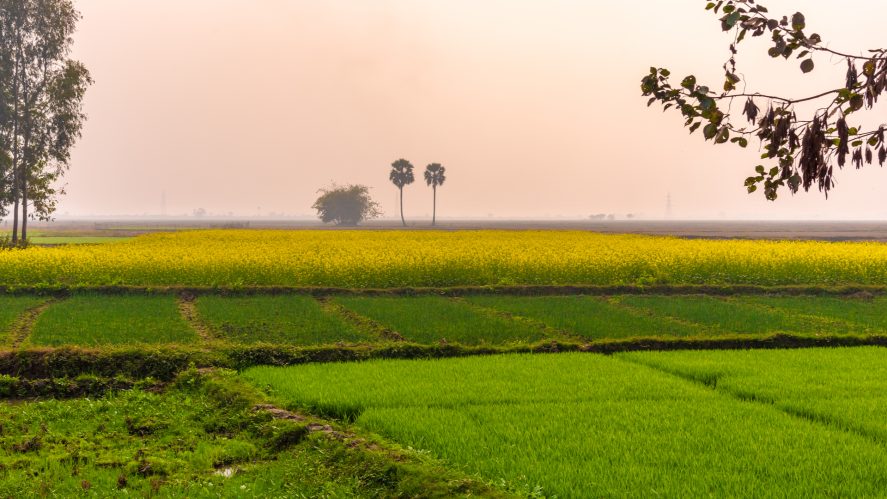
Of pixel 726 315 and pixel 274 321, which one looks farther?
pixel 726 315

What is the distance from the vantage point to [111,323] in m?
16.6

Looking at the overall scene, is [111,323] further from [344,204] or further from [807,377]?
[344,204]

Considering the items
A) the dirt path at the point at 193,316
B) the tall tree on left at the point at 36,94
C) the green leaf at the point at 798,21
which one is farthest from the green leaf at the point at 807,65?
the tall tree on left at the point at 36,94

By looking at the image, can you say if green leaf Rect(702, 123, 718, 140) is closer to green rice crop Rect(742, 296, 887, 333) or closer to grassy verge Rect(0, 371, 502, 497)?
grassy verge Rect(0, 371, 502, 497)

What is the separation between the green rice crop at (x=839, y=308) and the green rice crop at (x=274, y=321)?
493 inches

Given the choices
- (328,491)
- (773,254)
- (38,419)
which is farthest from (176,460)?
(773,254)

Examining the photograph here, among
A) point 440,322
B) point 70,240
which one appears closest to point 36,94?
point 70,240

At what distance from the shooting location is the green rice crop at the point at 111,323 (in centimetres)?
1492

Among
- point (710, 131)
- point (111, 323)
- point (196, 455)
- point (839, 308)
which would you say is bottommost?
point (196, 455)

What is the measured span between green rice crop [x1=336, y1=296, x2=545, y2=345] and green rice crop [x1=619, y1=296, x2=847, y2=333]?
16.0ft

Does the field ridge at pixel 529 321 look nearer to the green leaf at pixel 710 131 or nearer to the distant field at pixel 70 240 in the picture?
the green leaf at pixel 710 131

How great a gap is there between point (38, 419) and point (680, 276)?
21894 mm

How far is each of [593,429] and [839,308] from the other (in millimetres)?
16358

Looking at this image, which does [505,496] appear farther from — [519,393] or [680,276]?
[680,276]
